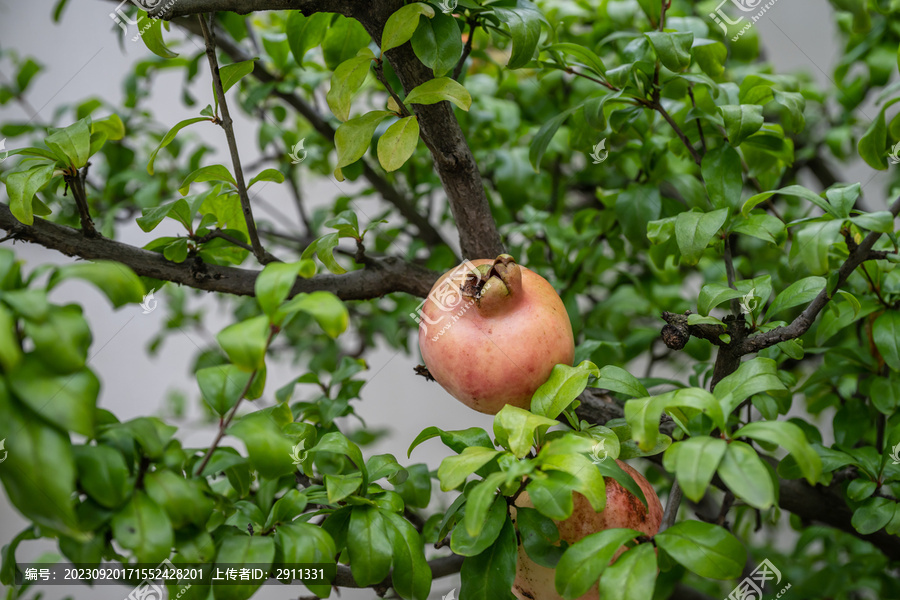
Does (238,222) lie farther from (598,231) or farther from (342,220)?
(598,231)

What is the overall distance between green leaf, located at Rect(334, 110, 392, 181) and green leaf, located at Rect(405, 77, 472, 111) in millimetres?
40

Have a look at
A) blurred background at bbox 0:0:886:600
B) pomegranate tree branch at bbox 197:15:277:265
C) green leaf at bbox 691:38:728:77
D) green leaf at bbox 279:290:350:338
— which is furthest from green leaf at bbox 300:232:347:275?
blurred background at bbox 0:0:886:600

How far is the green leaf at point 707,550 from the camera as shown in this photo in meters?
0.36

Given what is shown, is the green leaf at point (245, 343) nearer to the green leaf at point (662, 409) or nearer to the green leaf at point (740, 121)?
the green leaf at point (662, 409)

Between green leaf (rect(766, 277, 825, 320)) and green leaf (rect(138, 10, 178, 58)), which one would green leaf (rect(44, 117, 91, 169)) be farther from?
green leaf (rect(766, 277, 825, 320))

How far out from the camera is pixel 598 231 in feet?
2.43

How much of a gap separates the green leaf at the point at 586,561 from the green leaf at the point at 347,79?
1.08 feet

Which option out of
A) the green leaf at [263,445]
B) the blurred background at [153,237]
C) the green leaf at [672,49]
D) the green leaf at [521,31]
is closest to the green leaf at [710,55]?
the green leaf at [672,49]

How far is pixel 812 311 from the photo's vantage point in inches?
17.1

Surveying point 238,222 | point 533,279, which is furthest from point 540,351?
point 238,222

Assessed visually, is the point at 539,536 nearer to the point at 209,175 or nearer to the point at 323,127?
the point at 209,175

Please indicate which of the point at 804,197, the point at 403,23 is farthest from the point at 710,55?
the point at 403,23

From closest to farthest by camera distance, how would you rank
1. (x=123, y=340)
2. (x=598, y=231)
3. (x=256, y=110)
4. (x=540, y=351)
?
(x=540, y=351) < (x=598, y=231) < (x=256, y=110) < (x=123, y=340)

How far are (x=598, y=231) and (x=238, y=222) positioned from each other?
0.40 metres
